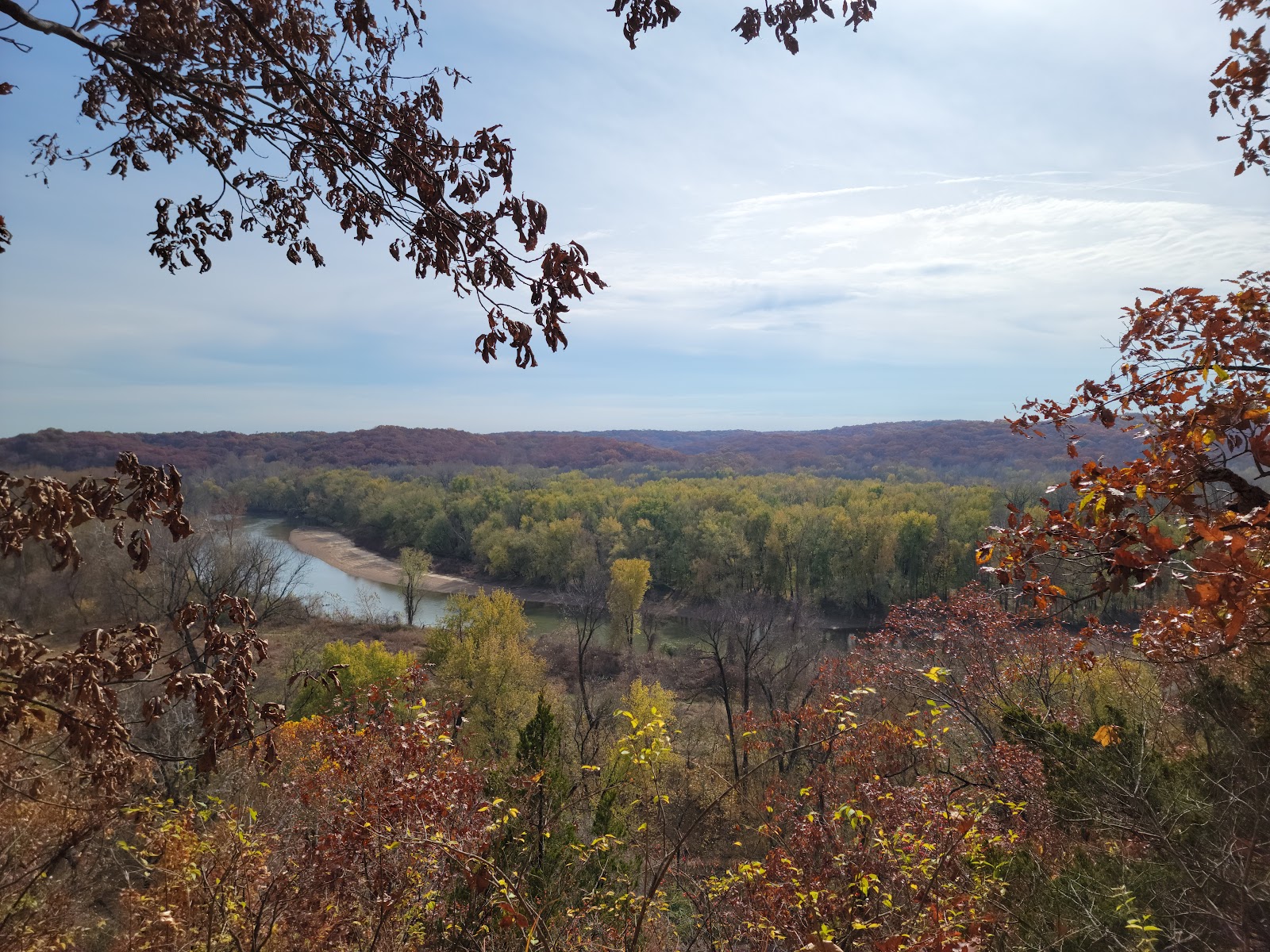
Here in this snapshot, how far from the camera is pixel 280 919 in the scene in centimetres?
564

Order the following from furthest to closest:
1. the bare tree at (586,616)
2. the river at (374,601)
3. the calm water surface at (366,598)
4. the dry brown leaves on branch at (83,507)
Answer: the calm water surface at (366,598) → the river at (374,601) → the bare tree at (586,616) → the dry brown leaves on branch at (83,507)

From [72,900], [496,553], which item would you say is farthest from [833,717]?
[496,553]

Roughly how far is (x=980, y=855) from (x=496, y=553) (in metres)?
46.2

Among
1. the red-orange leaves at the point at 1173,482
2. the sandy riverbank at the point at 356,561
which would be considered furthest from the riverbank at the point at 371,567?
the red-orange leaves at the point at 1173,482

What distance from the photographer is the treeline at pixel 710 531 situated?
40.4 meters

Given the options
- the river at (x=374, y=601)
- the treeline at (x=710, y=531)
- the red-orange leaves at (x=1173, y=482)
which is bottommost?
the river at (x=374, y=601)

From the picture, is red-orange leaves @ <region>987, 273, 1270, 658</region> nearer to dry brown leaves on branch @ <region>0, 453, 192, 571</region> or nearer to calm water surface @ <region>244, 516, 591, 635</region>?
dry brown leaves on branch @ <region>0, 453, 192, 571</region>

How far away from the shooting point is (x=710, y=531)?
44969 mm

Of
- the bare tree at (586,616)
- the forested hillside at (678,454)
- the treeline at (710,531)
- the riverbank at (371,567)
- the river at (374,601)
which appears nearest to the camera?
the bare tree at (586,616)

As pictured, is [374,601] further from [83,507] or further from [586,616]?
[83,507]

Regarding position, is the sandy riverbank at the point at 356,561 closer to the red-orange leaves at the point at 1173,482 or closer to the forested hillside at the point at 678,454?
the forested hillside at the point at 678,454

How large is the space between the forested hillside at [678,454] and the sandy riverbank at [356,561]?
1867 centimetres

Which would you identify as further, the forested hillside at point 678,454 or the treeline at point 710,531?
the forested hillside at point 678,454

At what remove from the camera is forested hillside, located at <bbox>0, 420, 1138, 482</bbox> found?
3506 inches
